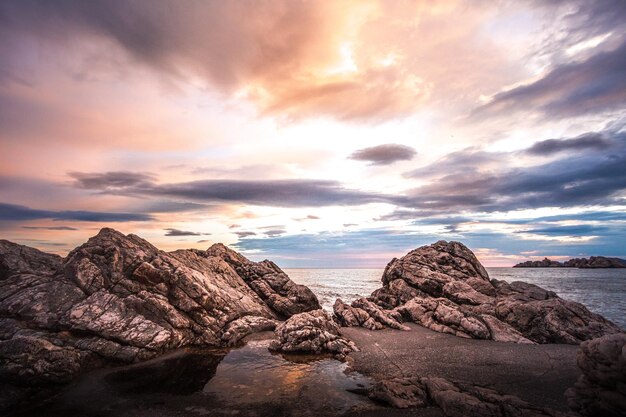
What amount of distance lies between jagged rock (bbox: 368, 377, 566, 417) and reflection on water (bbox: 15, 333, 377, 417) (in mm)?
1240

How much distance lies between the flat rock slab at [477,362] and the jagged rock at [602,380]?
1.34m

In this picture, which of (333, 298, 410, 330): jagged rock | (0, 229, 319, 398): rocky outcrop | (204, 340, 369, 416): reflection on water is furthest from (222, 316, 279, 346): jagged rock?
(333, 298, 410, 330): jagged rock

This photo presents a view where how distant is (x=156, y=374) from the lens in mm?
17562

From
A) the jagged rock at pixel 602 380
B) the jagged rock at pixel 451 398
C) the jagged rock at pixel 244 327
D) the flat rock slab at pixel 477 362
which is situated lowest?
the jagged rock at pixel 244 327

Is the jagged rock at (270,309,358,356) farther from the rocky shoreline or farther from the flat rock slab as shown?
the flat rock slab

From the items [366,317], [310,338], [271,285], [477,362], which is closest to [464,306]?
[366,317]

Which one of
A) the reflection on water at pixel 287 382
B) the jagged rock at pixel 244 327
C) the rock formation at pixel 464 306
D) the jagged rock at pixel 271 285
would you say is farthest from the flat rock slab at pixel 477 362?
the jagged rock at pixel 271 285

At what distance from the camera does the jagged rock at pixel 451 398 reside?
11.4 meters

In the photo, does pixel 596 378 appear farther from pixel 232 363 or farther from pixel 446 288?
pixel 446 288

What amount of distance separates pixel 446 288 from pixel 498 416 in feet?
76.6

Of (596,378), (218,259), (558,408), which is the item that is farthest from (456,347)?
(218,259)

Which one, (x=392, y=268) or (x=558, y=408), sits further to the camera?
(x=392, y=268)

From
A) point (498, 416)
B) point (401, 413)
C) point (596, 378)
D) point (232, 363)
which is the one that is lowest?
point (232, 363)

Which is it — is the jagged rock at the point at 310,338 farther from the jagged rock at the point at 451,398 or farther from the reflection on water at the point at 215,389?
the jagged rock at the point at 451,398
